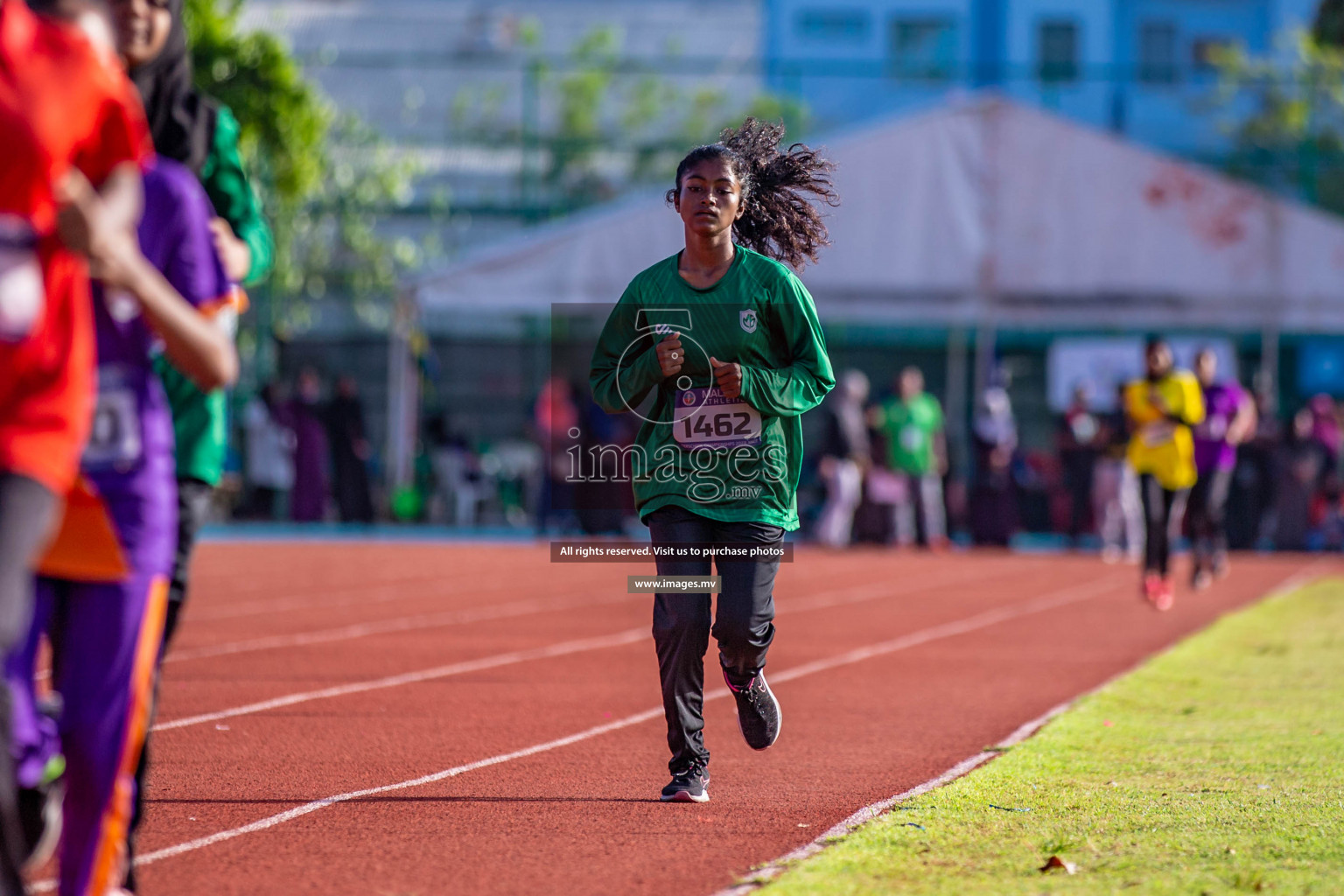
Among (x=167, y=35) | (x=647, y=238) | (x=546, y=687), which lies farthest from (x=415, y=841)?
(x=647, y=238)

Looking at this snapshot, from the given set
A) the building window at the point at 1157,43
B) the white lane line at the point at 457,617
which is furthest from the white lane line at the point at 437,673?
the building window at the point at 1157,43

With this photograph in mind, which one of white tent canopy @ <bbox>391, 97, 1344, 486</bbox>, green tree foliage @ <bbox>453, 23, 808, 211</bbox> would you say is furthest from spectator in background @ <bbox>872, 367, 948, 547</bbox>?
green tree foliage @ <bbox>453, 23, 808, 211</bbox>

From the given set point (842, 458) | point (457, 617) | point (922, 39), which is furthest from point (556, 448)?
point (922, 39)

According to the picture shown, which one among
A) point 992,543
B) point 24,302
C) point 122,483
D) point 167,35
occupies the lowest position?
point 992,543

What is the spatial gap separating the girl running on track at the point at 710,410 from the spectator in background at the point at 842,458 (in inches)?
639

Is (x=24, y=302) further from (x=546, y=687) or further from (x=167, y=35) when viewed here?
(x=546, y=687)

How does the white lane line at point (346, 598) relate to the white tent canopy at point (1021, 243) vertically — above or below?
below

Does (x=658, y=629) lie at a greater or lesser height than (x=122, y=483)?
lesser

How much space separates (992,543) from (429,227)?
38.0 feet

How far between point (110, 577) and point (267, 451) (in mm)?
21500

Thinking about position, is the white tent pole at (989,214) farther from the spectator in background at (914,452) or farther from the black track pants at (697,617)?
the black track pants at (697,617)

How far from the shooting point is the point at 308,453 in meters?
24.7

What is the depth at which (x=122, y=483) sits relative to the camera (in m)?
3.57

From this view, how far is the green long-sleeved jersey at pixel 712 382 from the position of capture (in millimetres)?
5832
